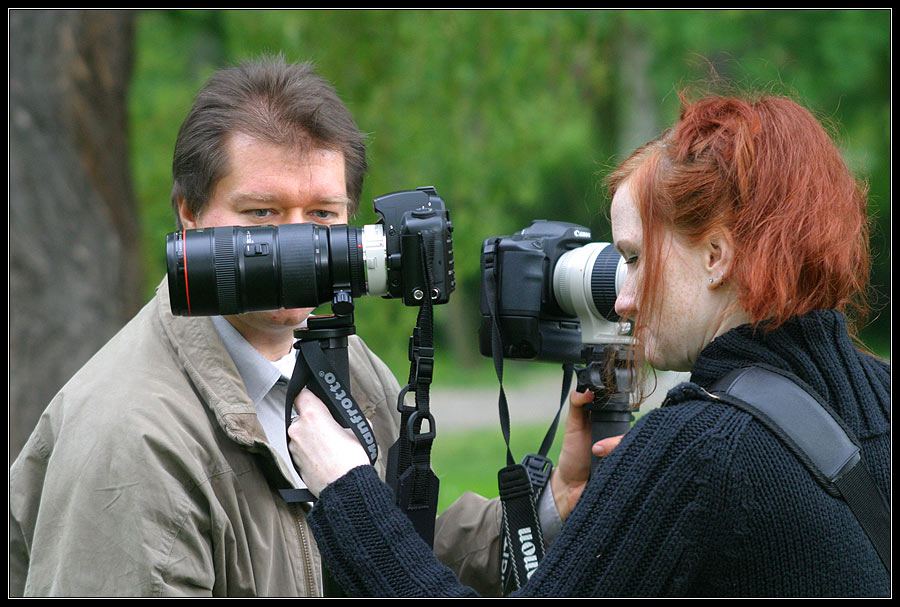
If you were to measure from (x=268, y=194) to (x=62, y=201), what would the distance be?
2.71m

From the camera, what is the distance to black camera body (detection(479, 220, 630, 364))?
2314 millimetres

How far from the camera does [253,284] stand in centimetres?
194

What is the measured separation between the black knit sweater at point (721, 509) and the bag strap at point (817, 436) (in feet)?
0.06

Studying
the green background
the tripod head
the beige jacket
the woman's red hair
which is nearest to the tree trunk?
the green background

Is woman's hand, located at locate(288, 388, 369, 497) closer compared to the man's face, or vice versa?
woman's hand, located at locate(288, 388, 369, 497)

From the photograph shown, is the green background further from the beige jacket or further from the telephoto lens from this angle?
the beige jacket

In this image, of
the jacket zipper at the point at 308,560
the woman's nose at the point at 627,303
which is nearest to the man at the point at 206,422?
the jacket zipper at the point at 308,560

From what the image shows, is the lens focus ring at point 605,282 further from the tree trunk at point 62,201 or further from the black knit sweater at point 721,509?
the tree trunk at point 62,201

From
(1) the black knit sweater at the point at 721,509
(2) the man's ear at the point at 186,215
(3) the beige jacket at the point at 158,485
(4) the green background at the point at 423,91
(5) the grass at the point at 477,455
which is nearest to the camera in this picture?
(1) the black knit sweater at the point at 721,509

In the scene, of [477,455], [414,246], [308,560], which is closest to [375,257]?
[414,246]

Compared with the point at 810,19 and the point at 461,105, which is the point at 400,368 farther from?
the point at 810,19

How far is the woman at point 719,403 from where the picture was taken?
4.83 feet

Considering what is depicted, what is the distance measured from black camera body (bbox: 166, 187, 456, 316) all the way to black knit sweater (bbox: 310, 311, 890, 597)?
→ 606mm

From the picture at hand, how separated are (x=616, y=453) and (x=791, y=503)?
281 mm
